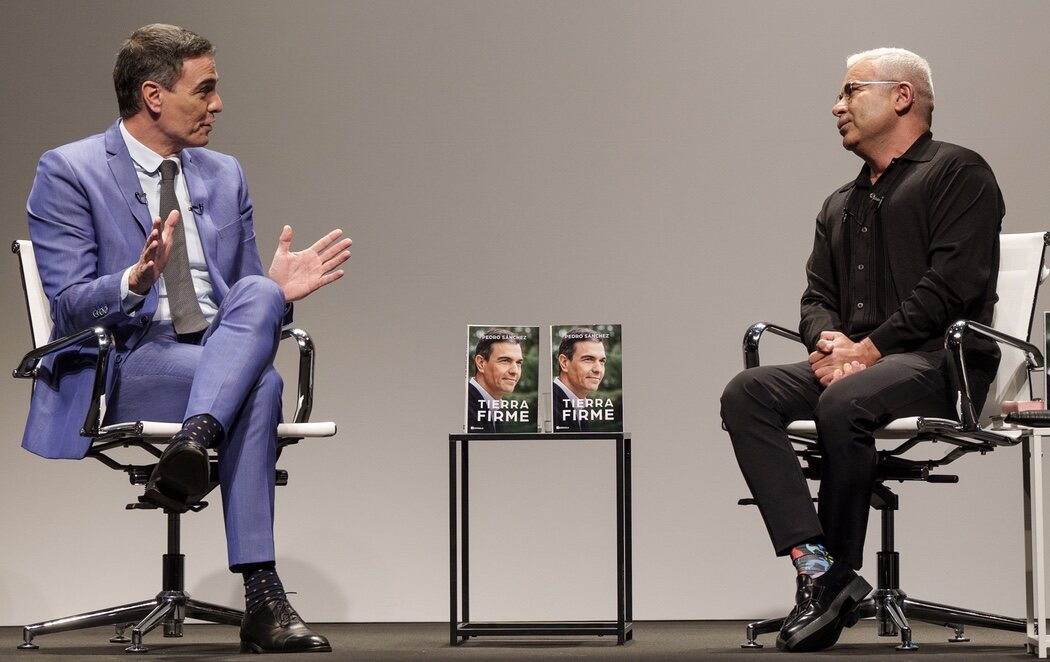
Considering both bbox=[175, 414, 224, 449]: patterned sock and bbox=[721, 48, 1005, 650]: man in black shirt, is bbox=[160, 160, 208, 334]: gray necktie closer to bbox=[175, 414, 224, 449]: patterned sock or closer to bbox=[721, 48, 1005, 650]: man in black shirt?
bbox=[175, 414, 224, 449]: patterned sock

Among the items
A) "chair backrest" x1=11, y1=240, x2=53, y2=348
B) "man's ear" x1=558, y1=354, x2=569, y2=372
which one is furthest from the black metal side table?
"chair backrest" x1=11, y1=240, x2=53, y2=348

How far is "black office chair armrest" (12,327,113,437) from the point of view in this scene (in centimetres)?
301

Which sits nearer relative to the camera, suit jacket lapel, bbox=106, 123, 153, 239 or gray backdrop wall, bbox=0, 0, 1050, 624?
suit jacket lapel, bbox=106, 123, 153, 239

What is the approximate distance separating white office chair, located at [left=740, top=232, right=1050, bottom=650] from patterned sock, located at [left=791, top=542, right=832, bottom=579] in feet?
0.49

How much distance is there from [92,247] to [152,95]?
1.48ft

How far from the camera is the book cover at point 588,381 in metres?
3.39

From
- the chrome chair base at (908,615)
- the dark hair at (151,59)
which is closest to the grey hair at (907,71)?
the chrome chair base at (908,615)

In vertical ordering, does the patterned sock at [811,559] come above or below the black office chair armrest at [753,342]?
below

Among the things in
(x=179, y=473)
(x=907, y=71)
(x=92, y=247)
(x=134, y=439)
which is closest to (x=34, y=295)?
(x=92, y=247)

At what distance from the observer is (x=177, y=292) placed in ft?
10.6

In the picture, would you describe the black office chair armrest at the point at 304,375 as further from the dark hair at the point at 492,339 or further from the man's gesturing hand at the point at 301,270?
the dark hair at the point at 492,339

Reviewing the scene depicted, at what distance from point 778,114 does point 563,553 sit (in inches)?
64.7

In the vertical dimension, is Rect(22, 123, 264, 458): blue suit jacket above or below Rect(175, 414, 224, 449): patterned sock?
above

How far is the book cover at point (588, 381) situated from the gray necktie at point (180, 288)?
0.93m
